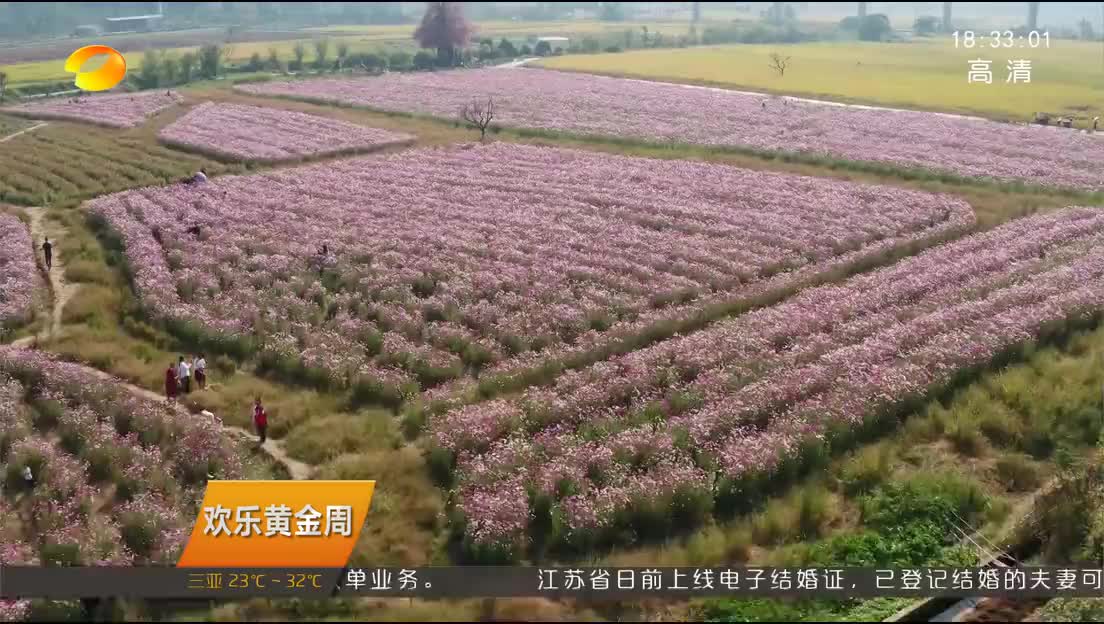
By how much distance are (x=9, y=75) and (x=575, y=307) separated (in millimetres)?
64335

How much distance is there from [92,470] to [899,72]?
86.1 m

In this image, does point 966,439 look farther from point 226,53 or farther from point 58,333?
point 226,53

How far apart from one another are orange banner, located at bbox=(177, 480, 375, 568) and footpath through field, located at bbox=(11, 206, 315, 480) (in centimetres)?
326

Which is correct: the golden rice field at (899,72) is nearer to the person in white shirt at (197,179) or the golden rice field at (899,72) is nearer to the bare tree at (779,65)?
the bare tree at (779,65)

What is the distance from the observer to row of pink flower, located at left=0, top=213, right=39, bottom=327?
79.6 ft

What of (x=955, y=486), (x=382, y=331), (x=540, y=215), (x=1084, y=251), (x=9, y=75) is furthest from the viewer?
(x=9, y=75)

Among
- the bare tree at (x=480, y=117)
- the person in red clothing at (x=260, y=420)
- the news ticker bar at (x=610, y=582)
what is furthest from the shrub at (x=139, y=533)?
the bare tree at (x=480, y=117)

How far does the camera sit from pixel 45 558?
1391 centimetres

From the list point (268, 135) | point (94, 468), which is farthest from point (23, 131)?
point (94, 468)

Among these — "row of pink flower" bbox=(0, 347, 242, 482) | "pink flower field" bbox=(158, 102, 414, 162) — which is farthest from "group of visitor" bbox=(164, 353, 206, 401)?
"pink flower field" bbox=(158, 102, 414, 162)

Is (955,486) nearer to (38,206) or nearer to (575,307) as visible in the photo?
(575,307)

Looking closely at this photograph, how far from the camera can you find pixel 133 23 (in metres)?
96.8

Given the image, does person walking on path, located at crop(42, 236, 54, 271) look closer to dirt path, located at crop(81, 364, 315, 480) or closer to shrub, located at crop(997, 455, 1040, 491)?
dirt path, located at crop(81, 364, 315, 480)

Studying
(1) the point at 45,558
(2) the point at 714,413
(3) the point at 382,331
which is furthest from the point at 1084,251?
(1) the point at 45,558
